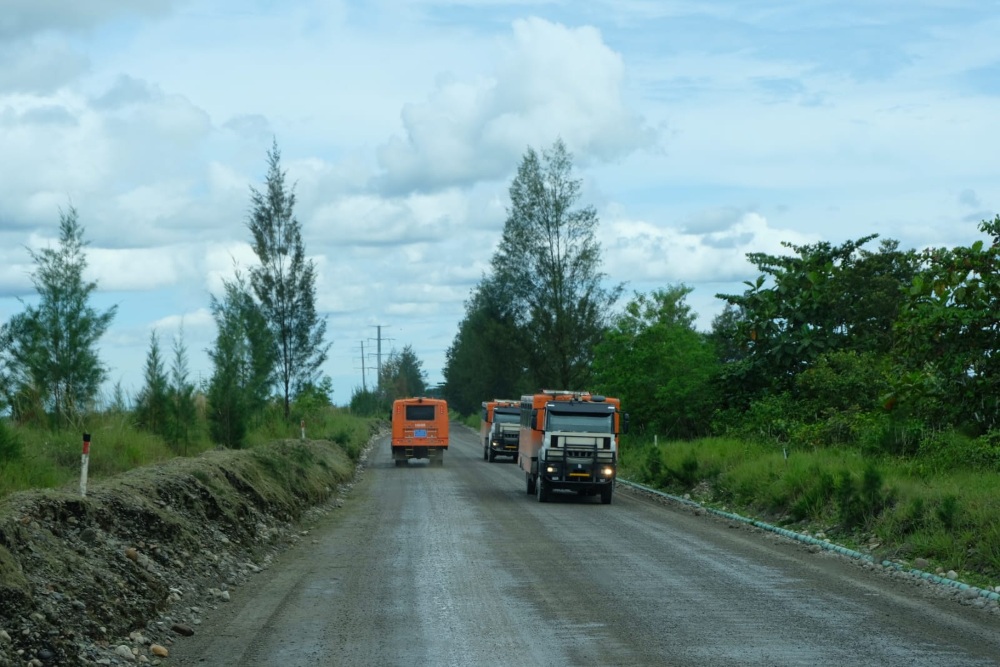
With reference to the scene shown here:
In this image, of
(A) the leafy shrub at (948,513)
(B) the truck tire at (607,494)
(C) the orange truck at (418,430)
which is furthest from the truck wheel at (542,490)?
(C) the orange truck at (418,430)

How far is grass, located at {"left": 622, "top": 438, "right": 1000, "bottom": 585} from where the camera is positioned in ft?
49.5

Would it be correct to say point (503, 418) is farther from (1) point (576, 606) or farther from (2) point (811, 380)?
(1) point (576, 606)

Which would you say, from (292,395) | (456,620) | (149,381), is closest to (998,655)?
(456,620)

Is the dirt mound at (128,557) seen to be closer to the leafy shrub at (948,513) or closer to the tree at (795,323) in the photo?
the leafy shrub at (948,513)

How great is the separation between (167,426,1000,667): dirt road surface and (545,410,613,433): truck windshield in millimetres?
7035

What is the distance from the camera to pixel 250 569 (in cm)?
1493

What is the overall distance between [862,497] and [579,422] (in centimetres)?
982

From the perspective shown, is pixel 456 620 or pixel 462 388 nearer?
pixel 456 620

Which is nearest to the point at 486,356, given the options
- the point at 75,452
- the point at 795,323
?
the point at 795,323

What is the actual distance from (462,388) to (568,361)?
50.3 meters

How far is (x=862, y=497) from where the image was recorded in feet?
62.0

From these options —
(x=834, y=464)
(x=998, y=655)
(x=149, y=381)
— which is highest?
(x=149, y=381)

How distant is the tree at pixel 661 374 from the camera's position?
4009 centimetres

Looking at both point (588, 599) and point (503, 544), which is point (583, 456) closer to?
point (503, 544)
